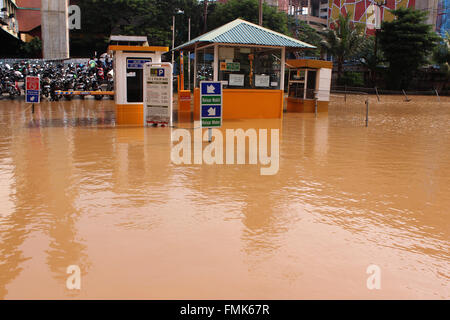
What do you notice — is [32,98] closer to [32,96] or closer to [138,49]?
[32,96]

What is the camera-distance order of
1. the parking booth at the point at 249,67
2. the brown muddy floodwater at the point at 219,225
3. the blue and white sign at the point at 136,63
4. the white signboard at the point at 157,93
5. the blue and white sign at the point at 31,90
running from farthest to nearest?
1. the parking booth at the point at 249,67
2. the blue and white sign at the point at 31,90
3. the blue and white sign at the point at 136,63
4. the white signboard at the point at 157,93
5. the brown muddy floodwater at the point at 219,225

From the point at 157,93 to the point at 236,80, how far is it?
5.60m

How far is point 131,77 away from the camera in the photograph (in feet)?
48.1

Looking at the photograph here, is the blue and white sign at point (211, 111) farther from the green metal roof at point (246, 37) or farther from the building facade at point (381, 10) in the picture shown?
the building facade at point (381, 10)

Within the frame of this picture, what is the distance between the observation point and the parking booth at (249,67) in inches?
702

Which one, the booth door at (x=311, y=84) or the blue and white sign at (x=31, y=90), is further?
the booth door at (x=311, y=84)

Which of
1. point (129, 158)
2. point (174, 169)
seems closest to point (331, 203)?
point (174, 169)

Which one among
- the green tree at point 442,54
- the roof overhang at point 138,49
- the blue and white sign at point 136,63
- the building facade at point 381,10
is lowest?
the blue and white sign at point 136,63

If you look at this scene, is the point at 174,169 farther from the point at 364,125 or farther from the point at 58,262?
the point at 364,125

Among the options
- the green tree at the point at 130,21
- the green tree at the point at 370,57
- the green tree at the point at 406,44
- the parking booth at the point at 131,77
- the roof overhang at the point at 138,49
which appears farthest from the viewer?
the green tree at the point at 370,57

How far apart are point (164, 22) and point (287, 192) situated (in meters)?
41.5

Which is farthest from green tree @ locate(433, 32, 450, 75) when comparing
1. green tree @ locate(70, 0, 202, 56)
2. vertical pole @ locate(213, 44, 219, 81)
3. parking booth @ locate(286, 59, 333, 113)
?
vertical pole @ locate(213, 44, 219, 81)

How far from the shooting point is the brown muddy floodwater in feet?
13.1

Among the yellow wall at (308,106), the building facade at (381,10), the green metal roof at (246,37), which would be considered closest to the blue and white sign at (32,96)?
the green metal roof at (246,37)
